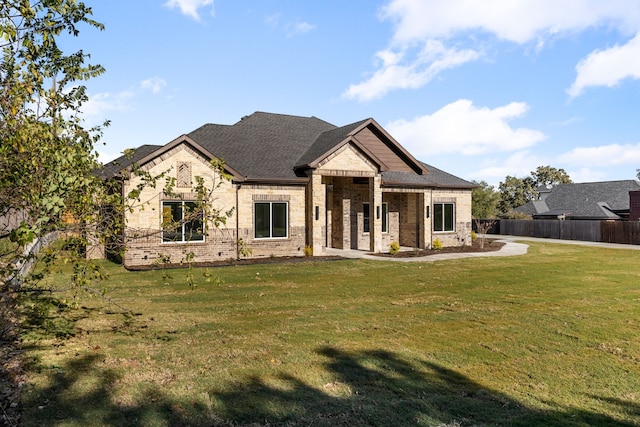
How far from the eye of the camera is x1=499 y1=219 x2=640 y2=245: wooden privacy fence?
3198 cm

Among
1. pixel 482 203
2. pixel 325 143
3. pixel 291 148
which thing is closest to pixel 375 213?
pixel 325 143

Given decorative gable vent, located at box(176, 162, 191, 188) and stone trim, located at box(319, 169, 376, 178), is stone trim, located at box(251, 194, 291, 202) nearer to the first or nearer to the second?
stone trim, located at box(319, 169, 376, 178)

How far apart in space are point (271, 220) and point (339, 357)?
46.5 feet

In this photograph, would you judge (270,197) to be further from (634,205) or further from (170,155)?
(634,205)

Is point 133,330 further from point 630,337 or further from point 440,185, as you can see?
point 440,185

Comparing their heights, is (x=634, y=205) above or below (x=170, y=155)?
below

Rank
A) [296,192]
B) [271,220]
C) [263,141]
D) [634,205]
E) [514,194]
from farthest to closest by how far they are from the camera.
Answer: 1. [514,194]
2. [634,205]
3. [263,141]
4. [296,192]
5. [271,220]

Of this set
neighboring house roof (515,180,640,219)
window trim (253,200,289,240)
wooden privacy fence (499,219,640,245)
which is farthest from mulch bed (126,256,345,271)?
neighboring house roof (515,180,640,219)

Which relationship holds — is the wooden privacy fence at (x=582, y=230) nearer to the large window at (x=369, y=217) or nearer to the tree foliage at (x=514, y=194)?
the large window at (x=369, y=217)

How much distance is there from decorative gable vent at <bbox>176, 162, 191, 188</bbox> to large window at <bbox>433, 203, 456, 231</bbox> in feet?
48.1

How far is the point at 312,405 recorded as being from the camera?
5.30 meters

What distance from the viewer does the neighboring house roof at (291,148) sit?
836 inches

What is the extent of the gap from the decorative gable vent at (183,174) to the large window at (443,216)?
48.1ft

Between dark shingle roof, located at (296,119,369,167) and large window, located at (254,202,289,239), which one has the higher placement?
dark shingle roof, located at (296,119,369,167)
